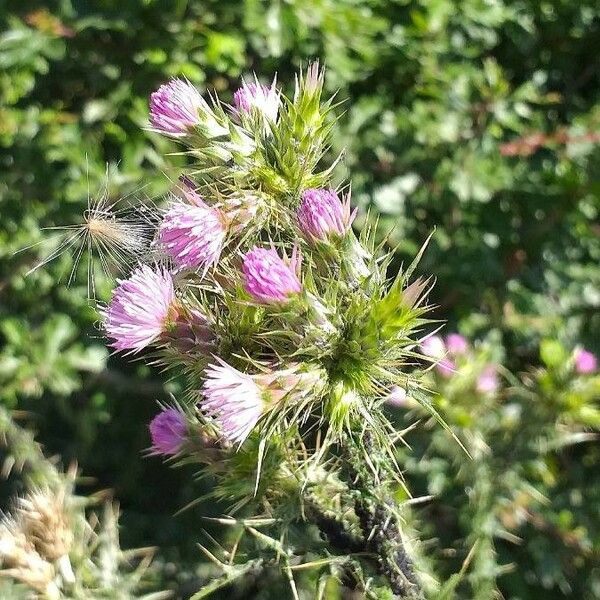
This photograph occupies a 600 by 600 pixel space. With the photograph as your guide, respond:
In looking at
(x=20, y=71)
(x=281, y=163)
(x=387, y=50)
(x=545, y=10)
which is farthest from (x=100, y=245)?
(x=545, y=10)

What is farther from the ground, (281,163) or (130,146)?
(281,163)

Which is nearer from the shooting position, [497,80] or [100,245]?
[100,245]

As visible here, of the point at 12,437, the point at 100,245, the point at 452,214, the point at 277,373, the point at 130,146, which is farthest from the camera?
the point at 452,214

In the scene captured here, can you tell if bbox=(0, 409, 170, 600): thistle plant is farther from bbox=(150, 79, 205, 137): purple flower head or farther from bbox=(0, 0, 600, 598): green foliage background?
bbox=(150, 79, 205, 137): purple flower head

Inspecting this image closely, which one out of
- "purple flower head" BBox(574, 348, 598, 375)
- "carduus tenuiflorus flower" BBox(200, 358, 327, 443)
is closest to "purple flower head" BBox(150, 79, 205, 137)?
"carduus tenuiflorus flower" BBox(200, 358, 327, 443)

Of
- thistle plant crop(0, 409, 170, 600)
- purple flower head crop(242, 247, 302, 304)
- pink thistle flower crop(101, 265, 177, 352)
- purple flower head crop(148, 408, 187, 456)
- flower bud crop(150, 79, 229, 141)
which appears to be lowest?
thistle plant crop(0, 409, 170, 600)

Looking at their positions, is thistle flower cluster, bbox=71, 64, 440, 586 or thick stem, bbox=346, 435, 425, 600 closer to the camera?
thistle flower cluster, bbox=71, 64, 440, 586

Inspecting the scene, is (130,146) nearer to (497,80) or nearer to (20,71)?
(20,71)

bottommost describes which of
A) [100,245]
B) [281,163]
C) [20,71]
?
[20,71]
